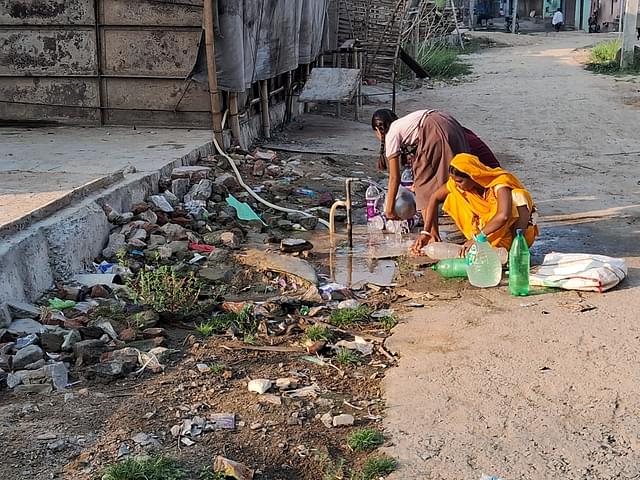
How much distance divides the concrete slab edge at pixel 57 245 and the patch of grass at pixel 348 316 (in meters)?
1.76

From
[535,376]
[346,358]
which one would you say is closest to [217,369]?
[346,358]

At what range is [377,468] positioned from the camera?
9.92ft

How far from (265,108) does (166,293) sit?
21.6 feet

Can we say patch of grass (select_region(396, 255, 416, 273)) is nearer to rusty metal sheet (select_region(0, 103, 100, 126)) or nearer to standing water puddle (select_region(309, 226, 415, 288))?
standing water puddle (select_region(309, 226, 415, 288))

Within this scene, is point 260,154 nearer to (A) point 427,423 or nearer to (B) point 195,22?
(B) point 195,22

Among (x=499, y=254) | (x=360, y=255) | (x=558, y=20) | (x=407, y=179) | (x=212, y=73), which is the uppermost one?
(x=558, y=20)

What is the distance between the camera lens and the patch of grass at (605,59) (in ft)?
66.6

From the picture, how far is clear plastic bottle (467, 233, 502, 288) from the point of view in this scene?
5266mm

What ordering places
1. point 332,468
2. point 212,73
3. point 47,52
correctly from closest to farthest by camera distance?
point 332,468 → point 212,73 → point 47,52

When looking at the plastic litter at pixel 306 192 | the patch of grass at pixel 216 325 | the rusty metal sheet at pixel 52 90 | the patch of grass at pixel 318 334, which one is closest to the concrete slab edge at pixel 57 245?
the patch of grass at pixel 216 325

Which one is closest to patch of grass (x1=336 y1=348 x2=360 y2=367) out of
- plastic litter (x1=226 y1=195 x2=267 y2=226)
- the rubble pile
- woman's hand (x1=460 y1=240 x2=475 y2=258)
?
the rubble pile

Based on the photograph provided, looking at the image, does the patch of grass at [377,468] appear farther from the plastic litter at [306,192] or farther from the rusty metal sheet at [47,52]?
the rusty metal sheet at [47,52]

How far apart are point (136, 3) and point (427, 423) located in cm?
708

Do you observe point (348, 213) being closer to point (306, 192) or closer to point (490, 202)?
point (490, 202)
